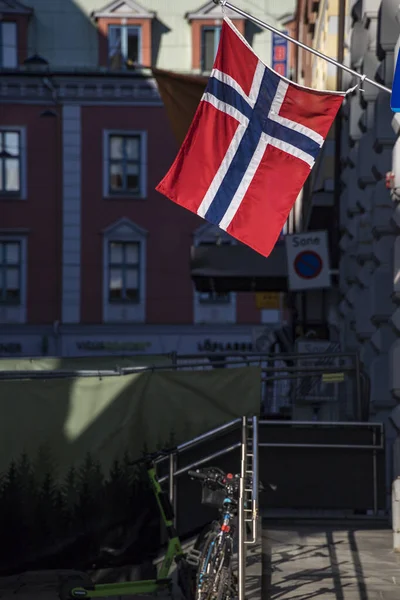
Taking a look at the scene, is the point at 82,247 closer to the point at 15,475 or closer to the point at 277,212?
the point at 15,475

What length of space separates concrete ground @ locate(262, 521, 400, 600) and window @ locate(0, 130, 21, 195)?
33883 mm

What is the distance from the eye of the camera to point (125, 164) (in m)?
45.5

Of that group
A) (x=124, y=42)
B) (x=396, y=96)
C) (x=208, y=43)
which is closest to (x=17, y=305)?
(x=124, y=42)

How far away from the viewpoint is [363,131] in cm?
1695

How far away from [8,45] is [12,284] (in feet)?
30.1

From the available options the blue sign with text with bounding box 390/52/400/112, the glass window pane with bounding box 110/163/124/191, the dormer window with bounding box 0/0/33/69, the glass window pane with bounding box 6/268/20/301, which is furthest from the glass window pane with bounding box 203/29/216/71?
the blue sign with text with bounding box 390/52/400/112

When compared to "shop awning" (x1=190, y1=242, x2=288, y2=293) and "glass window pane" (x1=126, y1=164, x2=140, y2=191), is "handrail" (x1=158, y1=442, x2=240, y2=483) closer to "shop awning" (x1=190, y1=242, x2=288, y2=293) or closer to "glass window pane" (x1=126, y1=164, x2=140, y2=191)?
"shop awning" (x1=190, y1=242, x2=288, y2=293)

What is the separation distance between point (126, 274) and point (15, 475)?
33.5m

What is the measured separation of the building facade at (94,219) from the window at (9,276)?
4 cm

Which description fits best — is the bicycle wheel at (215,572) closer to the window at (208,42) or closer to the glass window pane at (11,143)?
the glass window pane at (11,143)

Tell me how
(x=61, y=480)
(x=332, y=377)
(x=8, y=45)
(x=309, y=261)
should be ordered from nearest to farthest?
(x=61, y=480) → (x=332, y=377) → (x=309, y=261) → (x=8, y=45)

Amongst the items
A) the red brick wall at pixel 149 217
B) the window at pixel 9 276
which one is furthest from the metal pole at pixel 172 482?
the window at pixel 9 276

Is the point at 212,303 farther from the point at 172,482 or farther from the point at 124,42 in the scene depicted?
the point at 172,482

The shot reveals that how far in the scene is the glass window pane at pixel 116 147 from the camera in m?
45.7
